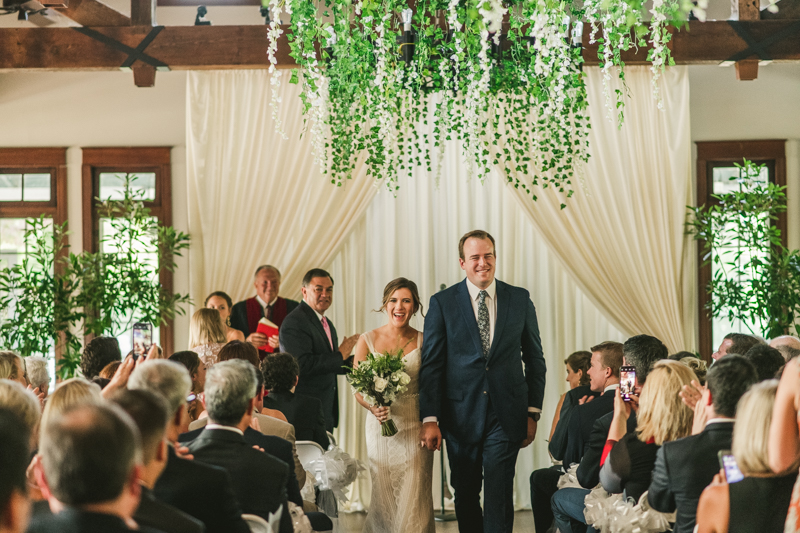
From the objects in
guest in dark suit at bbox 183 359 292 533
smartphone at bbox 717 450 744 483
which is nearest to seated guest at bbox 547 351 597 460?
smartphone at bbox 717 450 744 483

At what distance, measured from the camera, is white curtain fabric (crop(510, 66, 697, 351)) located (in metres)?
6.65

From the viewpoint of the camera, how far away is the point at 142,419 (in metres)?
1.87

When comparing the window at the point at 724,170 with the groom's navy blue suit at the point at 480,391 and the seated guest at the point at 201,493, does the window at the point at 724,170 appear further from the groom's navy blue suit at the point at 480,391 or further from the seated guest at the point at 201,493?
the seated guest at the point at 201,493

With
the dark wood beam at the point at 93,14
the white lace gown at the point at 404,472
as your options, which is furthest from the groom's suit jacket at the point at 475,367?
the dark wood beam at the point at 93,14

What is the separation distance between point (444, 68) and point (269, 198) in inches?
104

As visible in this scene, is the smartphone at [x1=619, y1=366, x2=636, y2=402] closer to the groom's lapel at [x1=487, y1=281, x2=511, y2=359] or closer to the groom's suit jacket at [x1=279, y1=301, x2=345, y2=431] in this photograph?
the groom's lapel at [x1=487, y1=281, x2=511, y2=359]

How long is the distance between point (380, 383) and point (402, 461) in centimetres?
56

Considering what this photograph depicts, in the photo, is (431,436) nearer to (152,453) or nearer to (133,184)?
(152,453)

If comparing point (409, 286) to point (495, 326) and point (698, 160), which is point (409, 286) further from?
point (698, 160)

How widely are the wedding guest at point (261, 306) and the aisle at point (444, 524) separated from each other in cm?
161

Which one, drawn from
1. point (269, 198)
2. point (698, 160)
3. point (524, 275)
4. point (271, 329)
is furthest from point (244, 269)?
point (698, 160)

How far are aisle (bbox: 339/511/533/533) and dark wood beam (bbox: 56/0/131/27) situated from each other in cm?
414

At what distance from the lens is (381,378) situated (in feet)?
14.3

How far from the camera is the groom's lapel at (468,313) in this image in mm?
4352
